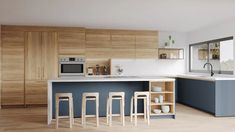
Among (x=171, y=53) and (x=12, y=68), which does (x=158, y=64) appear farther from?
(x=12, y=68)

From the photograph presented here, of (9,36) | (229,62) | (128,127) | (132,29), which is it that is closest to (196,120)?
(128,127)

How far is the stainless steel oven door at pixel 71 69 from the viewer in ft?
22.2

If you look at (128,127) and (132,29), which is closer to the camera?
(128,127)

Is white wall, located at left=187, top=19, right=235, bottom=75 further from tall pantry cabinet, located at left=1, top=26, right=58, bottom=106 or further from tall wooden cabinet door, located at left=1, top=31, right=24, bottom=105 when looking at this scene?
tall wooden cabinet door, located at left=1, top=31, right=24, bottom=105

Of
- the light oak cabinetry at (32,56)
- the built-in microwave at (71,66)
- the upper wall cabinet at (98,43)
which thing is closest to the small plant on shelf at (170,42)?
the upper wall cabinet at (98,43)

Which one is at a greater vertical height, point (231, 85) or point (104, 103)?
point (231, 85)

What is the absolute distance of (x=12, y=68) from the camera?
21.5 feet

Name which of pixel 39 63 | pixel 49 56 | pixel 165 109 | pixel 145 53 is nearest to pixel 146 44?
pixel 145 53

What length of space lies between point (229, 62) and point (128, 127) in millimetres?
3343

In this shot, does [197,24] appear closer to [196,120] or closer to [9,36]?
[196,120]

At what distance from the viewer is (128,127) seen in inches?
176

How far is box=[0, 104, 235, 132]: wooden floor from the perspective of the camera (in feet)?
14.1

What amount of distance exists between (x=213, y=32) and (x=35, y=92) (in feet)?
17.2

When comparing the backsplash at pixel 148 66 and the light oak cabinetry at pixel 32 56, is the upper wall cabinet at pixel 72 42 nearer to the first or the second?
the light oak cabinetry at pixel 32 56
